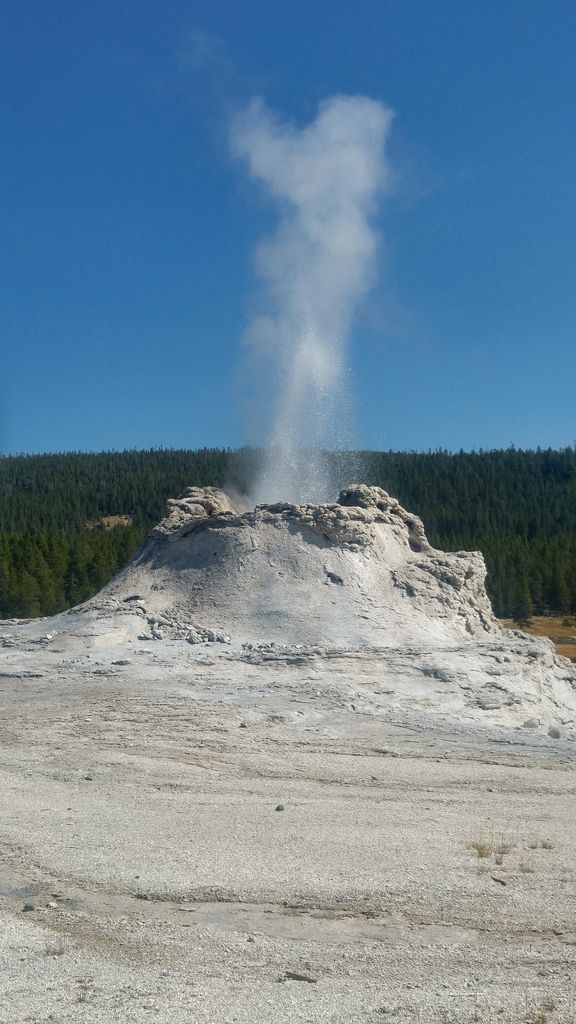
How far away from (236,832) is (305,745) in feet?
13.2

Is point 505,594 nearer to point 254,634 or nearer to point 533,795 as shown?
point 254,634

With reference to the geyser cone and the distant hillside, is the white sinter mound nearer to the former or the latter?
the geyser cone

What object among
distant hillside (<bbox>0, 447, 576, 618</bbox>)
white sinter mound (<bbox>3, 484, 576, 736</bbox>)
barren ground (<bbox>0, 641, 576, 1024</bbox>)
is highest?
distant hillside (<bbox>0, 447, 576, 618</bbox>)

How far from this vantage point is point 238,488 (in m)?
27.5

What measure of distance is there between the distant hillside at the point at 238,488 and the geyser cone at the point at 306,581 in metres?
7.19

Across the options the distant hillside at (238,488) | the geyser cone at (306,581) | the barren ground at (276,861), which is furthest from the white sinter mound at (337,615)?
the distant hillside at (238,488)

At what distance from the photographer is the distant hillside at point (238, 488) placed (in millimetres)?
50781

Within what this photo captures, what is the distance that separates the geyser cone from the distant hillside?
7.19 m

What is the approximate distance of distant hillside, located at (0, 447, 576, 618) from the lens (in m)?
50.8

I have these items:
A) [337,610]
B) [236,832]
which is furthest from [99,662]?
[236,832]

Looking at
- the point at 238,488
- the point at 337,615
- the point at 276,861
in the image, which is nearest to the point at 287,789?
the point at 276,861

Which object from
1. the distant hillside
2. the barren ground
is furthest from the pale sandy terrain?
the distant hillside

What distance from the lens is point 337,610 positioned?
734 inches

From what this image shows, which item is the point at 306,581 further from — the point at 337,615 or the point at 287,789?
the point at 287,789
